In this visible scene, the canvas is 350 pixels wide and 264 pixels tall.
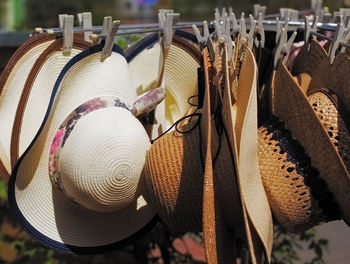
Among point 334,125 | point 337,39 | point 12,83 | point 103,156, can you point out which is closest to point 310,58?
point 337,39

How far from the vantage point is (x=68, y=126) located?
119 cm

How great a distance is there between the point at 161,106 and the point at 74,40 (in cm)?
26

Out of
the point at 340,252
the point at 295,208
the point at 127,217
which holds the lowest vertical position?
the point at 340,252

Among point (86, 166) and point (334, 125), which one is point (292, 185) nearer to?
point (334, 125)

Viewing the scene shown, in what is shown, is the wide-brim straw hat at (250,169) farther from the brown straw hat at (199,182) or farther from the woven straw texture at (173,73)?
the woven straw texture at (173,73)

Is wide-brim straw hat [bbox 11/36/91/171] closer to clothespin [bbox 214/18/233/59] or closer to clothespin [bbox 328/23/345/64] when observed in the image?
clothespin [bbox 214/18/233/59]

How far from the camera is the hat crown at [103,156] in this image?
1135mm

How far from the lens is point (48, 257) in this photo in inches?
87.3

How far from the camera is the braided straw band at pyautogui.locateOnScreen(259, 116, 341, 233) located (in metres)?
1.07

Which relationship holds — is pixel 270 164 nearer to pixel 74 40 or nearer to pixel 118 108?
pixel 118 108

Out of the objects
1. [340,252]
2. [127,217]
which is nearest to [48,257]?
[127,217]

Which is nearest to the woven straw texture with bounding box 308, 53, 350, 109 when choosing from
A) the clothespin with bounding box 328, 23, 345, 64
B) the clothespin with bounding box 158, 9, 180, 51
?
the clothespin with bounding box 328, 23, 345, 64

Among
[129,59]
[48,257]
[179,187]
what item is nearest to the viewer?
[179,187]

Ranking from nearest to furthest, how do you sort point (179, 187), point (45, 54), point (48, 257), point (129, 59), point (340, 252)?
point (179, 187) < point (45, 54) < point (129, 59) < point (48, 257) < point (340, 252)
